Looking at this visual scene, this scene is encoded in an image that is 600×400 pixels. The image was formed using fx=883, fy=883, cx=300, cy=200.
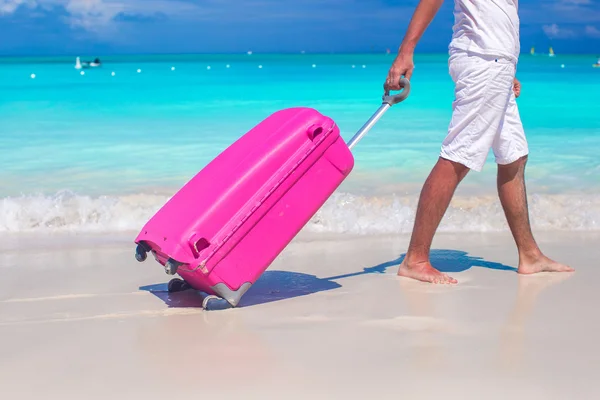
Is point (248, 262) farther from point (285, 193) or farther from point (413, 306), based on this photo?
point (413, 306)

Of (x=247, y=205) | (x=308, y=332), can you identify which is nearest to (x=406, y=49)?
(x=247, y=205)

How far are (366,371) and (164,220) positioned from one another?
93 cm

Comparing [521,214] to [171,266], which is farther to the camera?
[521,214]

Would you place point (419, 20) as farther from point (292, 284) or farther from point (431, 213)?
point (292, 284)

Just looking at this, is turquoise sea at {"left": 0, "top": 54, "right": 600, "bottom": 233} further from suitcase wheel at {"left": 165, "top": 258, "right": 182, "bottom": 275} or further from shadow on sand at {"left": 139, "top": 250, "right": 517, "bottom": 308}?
suitcase wheel at {"left": 165, "top": 258, "right": 182, "bottom": 275}

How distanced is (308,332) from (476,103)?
43.0 inches

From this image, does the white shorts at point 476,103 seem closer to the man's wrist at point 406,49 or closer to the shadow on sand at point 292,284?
the man's wrist at point 406,49

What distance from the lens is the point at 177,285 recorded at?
3246 mm

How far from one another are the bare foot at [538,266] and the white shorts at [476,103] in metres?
0.53

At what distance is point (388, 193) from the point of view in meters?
6.48

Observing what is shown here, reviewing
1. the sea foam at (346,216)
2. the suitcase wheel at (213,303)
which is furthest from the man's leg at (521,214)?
the suitcase wheel at (213,303)

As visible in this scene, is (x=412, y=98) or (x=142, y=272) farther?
(x=412, y=98)

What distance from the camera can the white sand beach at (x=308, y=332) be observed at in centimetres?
227

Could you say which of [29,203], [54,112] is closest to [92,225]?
[29,203]
